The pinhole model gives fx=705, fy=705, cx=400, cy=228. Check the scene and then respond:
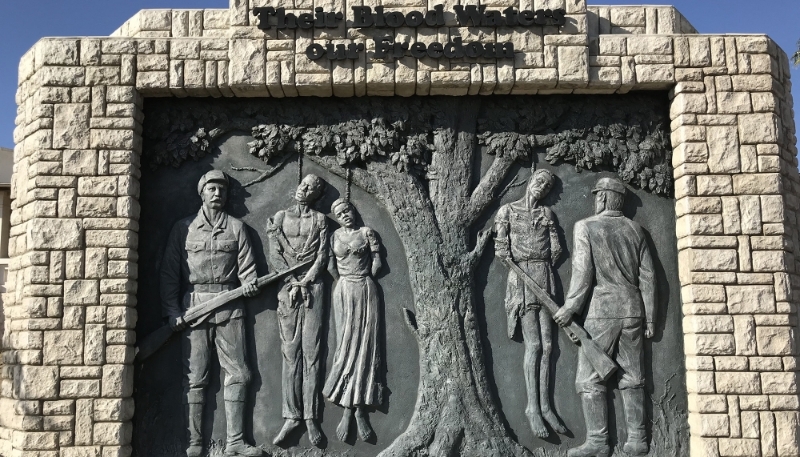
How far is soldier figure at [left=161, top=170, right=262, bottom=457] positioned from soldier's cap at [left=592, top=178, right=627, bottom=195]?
13.1 feet

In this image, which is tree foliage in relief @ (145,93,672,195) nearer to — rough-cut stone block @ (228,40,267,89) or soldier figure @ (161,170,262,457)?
rough-cut stone block @ (228,40,267,89)

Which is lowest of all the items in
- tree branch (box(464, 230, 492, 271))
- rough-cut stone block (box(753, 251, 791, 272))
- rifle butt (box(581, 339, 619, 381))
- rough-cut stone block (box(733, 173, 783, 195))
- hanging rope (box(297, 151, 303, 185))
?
rifle butt (box(581, 339, 619, 381))

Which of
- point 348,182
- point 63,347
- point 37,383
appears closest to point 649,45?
point 348,182

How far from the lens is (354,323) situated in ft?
25.4

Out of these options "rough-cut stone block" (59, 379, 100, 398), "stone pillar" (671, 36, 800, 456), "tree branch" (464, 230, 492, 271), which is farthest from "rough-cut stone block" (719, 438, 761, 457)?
"rough-cut stone block" (59, 379, 100, 398)

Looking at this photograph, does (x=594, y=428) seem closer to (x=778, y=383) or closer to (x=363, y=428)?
(x=778, y=383)

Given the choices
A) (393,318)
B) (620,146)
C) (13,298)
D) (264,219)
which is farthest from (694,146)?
(13,298)

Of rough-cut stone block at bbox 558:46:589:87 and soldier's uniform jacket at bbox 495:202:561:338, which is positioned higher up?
rough-cut stone block at bbox 558:46:589:87

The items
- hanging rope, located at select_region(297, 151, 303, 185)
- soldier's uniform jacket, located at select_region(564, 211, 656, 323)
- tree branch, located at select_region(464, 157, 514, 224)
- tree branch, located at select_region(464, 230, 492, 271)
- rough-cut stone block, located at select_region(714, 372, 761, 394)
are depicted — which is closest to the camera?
rough-cut stone block, located at select_region(714, 372, 761, 394)

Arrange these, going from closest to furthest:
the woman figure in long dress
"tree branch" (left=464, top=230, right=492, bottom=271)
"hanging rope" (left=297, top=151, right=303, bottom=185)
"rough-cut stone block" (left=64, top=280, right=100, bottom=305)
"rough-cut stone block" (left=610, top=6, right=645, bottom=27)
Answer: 1. "rough-cut stone block" (left=64, top=280, right=100, bottom=305)
2. the woman figure in long dress
3. "tree branch" (left=464, top=230, right=492, bottom=271)
4. "hanging rope" (left=297, top=151, right=303, bottom=185)
5. "rough-cut stone block" (left=610, top=6, right=645, bottom=27)

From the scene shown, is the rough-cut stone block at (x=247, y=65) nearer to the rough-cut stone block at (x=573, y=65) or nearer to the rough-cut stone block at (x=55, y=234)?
the rough-cut stone block at (x=55, y=234)

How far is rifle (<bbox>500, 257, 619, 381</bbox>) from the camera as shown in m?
7.60

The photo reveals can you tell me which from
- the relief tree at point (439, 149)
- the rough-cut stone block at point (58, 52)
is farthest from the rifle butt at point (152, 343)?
the rough-cut stone block at point (58, 52)

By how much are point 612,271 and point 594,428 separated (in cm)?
171
